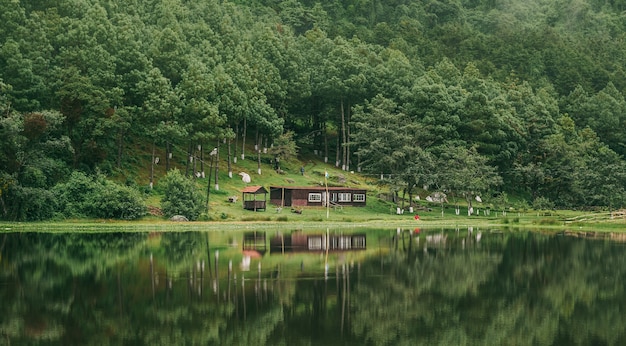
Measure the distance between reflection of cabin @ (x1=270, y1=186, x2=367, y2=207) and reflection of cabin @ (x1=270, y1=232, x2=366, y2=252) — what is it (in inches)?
1152

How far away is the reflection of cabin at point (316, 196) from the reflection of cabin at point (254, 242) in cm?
2878

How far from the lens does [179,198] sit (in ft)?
257

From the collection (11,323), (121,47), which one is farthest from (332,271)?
(121,47)

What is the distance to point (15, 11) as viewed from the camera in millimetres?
94125

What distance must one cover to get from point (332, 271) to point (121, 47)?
6409 cm

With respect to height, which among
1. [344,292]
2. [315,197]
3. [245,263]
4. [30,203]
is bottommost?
[344,292]

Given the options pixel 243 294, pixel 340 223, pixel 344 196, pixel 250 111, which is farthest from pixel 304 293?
pixel 250 111

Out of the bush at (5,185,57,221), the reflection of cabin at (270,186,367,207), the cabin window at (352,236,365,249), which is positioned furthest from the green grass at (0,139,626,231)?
the cabin window at (352,236,365,249)

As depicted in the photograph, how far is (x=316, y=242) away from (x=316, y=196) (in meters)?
40.7

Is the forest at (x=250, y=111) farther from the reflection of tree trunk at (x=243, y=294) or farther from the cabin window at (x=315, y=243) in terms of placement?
the reflection of tree trunk at (x=243, y=294)

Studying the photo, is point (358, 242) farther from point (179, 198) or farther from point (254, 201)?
point (254, 201)

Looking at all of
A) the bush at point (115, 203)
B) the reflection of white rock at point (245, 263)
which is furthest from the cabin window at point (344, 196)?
the reflection of white rock at point (245, 263)

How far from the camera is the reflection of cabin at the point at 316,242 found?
53219mm

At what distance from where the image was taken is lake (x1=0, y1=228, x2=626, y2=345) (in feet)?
82.6
